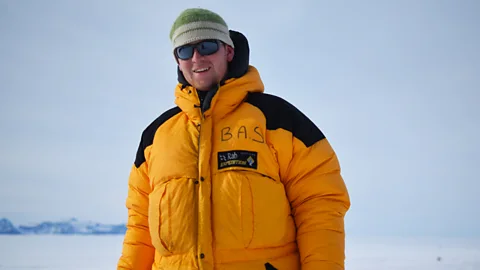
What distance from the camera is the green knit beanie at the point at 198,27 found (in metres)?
2.05

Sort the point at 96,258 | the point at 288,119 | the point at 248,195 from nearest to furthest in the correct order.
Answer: the point at 248,195 < the point at 288,119 < the point at 96,258

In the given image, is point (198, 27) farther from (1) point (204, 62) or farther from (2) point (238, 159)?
(2) point (238, 159)

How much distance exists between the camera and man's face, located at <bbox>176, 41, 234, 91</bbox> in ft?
6.72

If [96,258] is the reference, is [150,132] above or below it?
below

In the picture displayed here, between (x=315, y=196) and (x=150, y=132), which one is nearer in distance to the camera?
(x=315, y=196)

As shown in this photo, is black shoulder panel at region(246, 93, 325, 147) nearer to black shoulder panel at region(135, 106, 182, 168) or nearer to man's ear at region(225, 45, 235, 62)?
man's ear at region(225, 45, 235, 62)

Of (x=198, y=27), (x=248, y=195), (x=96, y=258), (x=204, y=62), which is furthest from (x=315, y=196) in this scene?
(x=96, y=258)

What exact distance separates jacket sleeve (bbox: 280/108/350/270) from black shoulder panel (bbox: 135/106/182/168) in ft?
1.80

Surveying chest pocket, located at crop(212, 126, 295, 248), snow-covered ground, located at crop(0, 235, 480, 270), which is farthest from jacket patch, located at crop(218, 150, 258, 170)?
snow-covered ground, located at crop(0, 235, 480, 270)

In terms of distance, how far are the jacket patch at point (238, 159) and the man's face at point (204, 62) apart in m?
0.36

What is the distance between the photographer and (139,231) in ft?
7.04

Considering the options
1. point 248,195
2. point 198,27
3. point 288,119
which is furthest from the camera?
point 198,27

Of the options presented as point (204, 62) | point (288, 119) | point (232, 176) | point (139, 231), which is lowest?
point (139, 231)

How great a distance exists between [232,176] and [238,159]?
0.07 metres
